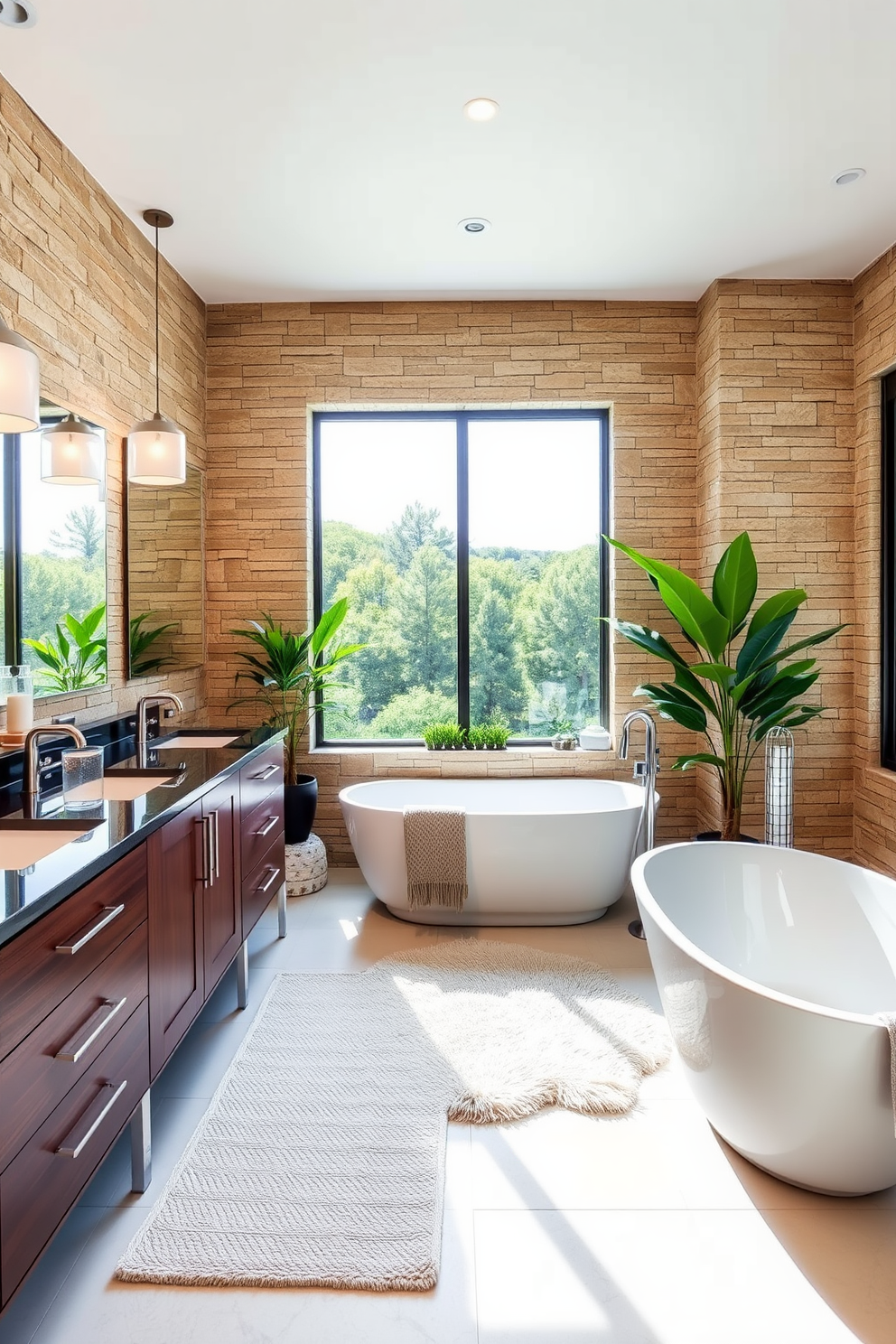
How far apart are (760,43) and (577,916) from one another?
3092 millimetres

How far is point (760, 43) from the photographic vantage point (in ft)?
7.26

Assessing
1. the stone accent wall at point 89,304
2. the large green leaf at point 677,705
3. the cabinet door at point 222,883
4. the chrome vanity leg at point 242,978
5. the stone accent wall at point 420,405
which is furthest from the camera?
the stone accent wall at point 420,405

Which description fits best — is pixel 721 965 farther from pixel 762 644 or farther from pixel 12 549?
pixel 12 549

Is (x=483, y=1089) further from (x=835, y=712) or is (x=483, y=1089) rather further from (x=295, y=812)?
(x=835, y=712)

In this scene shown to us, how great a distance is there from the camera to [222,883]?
2.38 m

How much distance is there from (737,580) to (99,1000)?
2850mm

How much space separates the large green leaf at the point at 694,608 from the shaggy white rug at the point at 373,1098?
4.85ft

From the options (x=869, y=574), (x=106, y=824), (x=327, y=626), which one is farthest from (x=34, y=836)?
(x=869, y=574)

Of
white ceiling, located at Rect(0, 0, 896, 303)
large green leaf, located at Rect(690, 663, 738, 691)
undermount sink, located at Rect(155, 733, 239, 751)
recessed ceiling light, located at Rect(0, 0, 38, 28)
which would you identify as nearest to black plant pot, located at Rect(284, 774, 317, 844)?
undermount sink, located at Rect(155, 733, 239, 751)

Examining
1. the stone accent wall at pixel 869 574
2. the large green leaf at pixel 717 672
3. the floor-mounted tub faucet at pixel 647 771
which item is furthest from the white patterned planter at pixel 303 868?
the stone accent wall at pixel 869 574

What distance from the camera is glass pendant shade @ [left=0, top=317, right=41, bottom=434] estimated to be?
1.74m

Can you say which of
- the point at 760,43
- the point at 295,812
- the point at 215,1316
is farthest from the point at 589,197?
the point at 215,1316

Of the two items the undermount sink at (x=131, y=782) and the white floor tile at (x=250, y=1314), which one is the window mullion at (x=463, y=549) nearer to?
the undermount sink at (x=131, y=782)

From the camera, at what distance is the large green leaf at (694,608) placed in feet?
11.0
